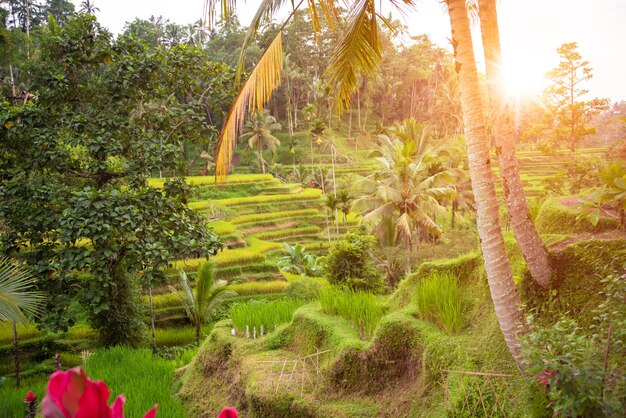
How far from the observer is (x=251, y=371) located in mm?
5020

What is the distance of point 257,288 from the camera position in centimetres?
1465

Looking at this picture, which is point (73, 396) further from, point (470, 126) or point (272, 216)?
point (272, 216)

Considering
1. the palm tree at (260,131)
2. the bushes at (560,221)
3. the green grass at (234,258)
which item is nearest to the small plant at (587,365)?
the bushes at (560,221)

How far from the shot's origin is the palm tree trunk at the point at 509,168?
125 inches

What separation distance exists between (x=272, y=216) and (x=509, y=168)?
19496mm

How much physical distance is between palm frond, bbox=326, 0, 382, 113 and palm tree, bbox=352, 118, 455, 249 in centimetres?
1029

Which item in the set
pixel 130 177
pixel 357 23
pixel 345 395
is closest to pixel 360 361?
pixel 345 395

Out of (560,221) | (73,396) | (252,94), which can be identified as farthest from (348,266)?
(73,396)

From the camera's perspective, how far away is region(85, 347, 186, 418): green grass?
5316 mm

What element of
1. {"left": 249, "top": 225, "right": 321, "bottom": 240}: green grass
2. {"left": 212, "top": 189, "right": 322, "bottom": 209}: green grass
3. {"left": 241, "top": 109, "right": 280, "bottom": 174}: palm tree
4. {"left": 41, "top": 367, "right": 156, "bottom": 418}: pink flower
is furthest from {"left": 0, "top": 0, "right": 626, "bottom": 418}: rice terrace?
{"left": 241, "top": 109, "right": 280, "bottom": 174}: palm tree

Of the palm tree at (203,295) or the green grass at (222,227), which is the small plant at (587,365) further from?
the green grass at (222,227)

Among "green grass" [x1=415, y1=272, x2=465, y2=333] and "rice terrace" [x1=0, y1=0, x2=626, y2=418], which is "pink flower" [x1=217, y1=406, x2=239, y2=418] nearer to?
"rice terrace" [x1=0, y1=0, x2=626, y2=418]

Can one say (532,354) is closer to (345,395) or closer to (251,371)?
(345,395)

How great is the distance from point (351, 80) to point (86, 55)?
507 cm
